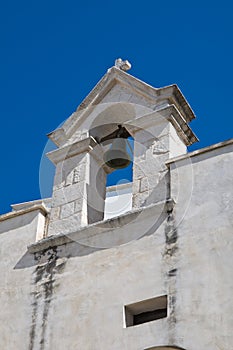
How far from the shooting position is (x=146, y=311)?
8.55m

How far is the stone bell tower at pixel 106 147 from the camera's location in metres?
9.62

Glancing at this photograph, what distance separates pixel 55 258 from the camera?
9336 mm

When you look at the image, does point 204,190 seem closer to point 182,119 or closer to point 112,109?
point 182,119

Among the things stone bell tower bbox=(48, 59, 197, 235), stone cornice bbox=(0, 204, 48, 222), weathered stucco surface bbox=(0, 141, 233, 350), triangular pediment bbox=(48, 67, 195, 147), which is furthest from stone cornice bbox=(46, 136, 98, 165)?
weathered stucco surface bbox=(0, 141, 233, 350)

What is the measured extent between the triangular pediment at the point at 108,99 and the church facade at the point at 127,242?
1 centimetres

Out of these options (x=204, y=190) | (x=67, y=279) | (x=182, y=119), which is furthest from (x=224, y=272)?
(x=182, y=119)

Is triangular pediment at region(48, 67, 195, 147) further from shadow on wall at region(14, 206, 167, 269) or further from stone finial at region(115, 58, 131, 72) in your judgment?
shadow on wall at region(14, 206, 167, 269)

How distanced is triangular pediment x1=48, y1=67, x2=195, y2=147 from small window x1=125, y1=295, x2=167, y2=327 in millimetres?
2524

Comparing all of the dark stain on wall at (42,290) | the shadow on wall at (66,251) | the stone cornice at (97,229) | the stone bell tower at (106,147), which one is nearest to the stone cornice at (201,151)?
the stone bell tower at (106,147)

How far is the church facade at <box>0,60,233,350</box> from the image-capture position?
816 centimetres

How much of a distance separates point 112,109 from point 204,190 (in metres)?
2.07

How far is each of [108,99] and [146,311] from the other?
2966 millimetres

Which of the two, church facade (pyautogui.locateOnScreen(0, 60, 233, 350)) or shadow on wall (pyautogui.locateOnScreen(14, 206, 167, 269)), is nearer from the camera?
church facade (pyautogui.locateOnScreen(0, 60, 233, 350))

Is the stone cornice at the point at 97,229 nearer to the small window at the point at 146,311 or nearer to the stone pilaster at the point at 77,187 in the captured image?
the stone pilaster at the point at 77,187
